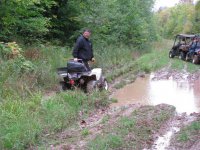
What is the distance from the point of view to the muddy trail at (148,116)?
6449 mm

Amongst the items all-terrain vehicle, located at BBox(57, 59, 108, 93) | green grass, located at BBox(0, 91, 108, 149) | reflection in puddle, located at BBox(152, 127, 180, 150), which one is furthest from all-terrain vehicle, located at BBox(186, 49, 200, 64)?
reflection in puddle, located at BBox(152, 127, 180, 150)

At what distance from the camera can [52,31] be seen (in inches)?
717

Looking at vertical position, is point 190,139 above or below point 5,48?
below

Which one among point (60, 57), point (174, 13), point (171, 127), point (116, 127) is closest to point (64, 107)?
point (116, 127)

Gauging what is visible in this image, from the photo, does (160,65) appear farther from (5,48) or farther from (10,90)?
(10,90)

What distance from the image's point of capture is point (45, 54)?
44.4 feet

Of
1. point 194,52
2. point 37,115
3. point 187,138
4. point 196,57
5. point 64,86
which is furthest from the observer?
point 194,52

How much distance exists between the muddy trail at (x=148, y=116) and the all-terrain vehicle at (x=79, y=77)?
79cm

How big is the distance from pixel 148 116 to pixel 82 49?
3.55 m

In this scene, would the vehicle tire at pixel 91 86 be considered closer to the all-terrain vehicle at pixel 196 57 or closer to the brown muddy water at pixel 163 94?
the brown muddy water at pixel 163 94

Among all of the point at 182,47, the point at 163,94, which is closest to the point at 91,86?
the point at 163,94

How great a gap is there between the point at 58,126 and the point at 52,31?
11458mm

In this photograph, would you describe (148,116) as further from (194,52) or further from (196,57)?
(194,52)

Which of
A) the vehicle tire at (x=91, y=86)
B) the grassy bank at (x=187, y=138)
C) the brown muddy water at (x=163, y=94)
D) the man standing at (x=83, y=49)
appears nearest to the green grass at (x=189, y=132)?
the grassy bank at (x=187, y=138)
